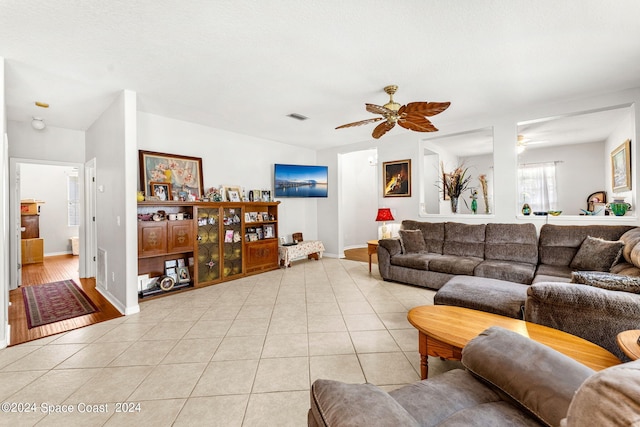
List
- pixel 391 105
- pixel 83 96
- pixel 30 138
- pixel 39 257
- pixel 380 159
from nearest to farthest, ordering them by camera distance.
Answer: pixel 391 105 → pixel 83 96 → pixel 30 138 → pixel 380 159 → pixel 39 257

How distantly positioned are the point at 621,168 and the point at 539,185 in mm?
2430

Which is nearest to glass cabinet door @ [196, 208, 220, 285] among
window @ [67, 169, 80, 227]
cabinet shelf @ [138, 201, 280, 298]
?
cabinet shelf @ [138, 201, 280, 298]

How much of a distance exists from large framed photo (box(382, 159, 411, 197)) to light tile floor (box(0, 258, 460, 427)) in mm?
2332

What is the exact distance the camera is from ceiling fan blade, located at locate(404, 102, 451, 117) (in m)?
2.55

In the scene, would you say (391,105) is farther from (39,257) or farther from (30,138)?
(39,257)

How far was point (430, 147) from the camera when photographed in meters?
5.76

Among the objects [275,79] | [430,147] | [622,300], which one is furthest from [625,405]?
[430,147]

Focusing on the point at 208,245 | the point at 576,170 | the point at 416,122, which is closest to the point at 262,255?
the point at 208,245

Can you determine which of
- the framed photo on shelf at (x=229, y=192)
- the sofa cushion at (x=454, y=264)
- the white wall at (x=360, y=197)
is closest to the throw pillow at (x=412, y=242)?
the sofa cushion at (x=454, y=264)

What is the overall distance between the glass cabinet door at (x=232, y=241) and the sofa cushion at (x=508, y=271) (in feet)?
11.7

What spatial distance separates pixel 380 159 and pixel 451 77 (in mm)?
2621

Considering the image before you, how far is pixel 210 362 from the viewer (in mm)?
2115

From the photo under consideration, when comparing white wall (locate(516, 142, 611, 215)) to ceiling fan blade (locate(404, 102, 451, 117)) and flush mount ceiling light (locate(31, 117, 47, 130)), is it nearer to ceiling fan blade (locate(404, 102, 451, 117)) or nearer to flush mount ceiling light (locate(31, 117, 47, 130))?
ceiling fan blade (locate(404, 102, 451, 117))

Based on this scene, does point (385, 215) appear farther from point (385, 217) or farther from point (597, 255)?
point (597, 255)
